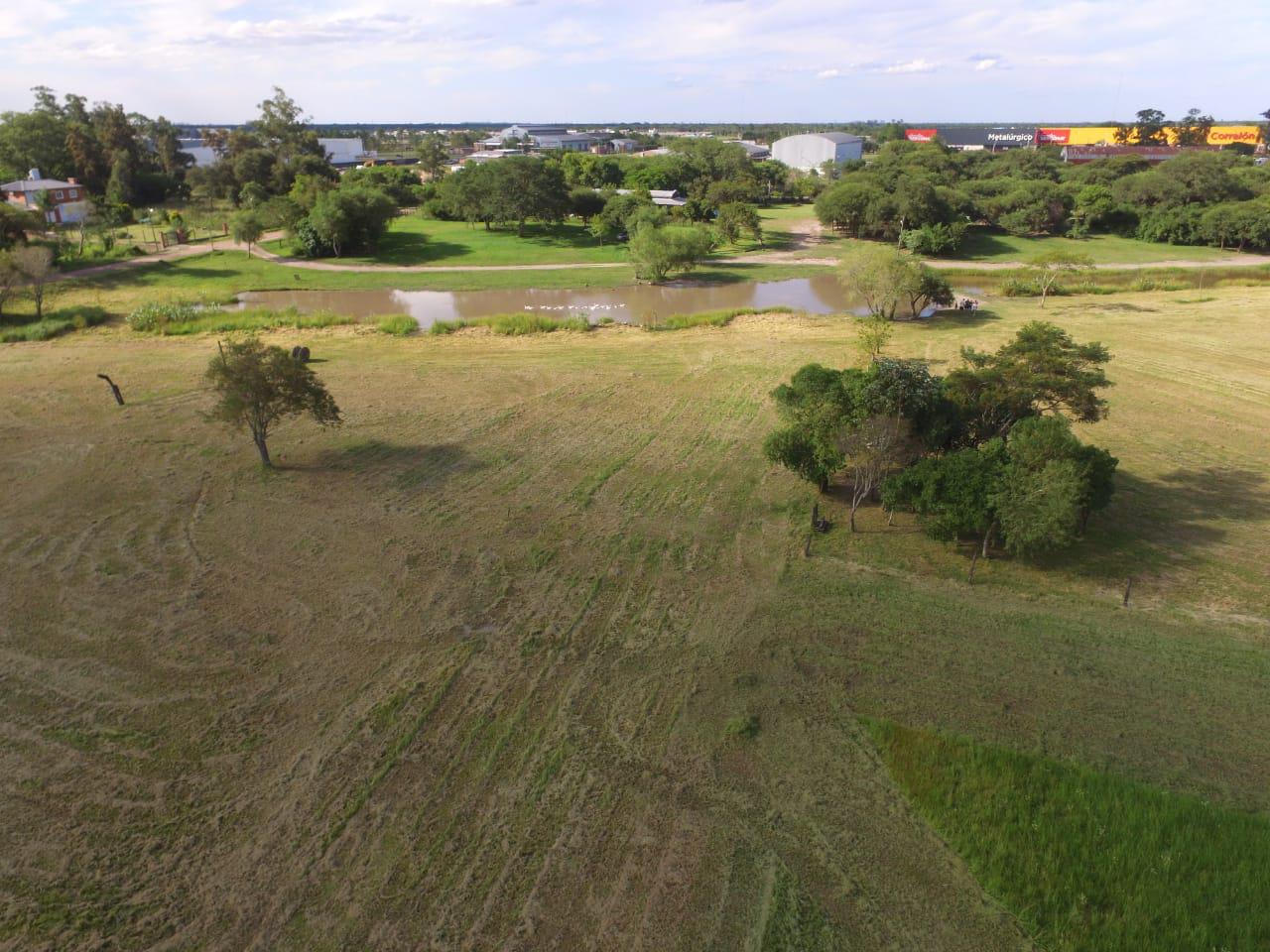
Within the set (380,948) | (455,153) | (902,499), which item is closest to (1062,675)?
(902,499)

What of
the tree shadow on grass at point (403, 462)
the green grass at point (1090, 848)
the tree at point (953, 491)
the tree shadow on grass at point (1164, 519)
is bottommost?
the green grass at point (1090, 848)

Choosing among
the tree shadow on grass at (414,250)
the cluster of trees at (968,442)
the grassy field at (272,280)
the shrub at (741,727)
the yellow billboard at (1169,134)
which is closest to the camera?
the shrub at (741,727)

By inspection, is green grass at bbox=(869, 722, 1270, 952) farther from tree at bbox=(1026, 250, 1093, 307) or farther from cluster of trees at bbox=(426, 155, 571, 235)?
cluster of trees at bbox=(426, 155, 571, 235)

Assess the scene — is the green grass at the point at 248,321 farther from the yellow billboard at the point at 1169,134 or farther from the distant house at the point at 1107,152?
the yellow billboard at the point at 1169,134

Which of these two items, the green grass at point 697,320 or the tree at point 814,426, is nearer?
the tree at point 814,426

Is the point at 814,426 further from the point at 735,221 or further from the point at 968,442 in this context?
the point at 735,221

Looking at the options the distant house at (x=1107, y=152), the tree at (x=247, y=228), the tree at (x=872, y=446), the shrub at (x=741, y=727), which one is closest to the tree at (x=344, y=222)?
the tree at (x=247, y=228)

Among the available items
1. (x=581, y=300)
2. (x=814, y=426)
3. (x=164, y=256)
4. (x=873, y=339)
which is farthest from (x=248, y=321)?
(x=814, y=426)
